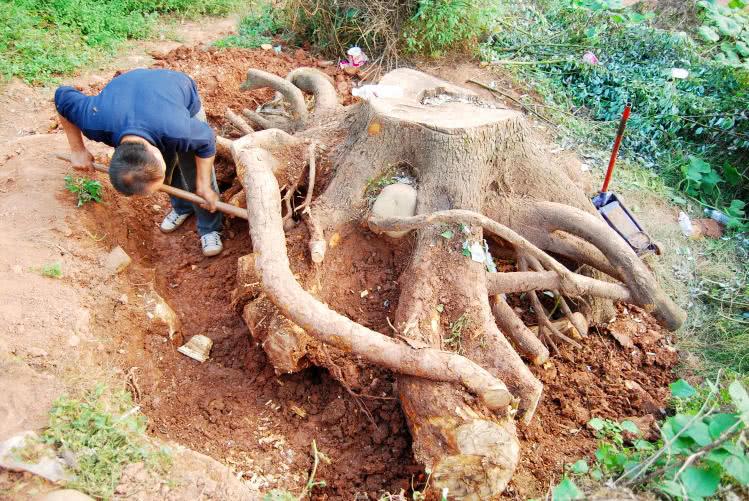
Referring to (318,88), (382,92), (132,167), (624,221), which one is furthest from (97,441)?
(624,221)

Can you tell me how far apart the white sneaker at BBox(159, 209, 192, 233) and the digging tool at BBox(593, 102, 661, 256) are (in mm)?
2820

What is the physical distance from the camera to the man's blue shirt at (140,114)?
2.80 metres

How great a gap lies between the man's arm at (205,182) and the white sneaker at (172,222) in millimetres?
557

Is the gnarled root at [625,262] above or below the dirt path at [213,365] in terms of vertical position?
above

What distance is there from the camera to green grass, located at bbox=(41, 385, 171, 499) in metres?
1.88

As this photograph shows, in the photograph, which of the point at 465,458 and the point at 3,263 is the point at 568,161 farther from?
the point at 3,263

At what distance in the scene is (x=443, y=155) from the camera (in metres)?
2.76

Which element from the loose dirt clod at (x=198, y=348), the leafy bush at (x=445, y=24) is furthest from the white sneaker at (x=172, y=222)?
the leafy bush at (x=445, y=24)

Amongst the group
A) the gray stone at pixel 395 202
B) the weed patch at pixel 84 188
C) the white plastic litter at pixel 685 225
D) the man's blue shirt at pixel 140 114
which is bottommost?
the white plastic litter at pixel 685 225

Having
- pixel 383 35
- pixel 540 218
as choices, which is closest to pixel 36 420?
pixel 540 218

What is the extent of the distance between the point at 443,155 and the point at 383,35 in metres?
2.74

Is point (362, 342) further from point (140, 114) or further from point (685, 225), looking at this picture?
point (685, 225)

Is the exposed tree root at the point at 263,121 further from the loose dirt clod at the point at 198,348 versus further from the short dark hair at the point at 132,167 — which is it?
the loose dirt clod at the point at 198,348

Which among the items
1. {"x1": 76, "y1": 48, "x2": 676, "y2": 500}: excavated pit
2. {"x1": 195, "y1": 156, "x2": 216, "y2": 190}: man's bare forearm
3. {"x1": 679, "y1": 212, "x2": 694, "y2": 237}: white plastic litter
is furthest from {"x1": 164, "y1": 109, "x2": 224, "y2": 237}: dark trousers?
{"x1": 679, "y1": 212, "x2": 694, "y2": 237}: white plastic litter
